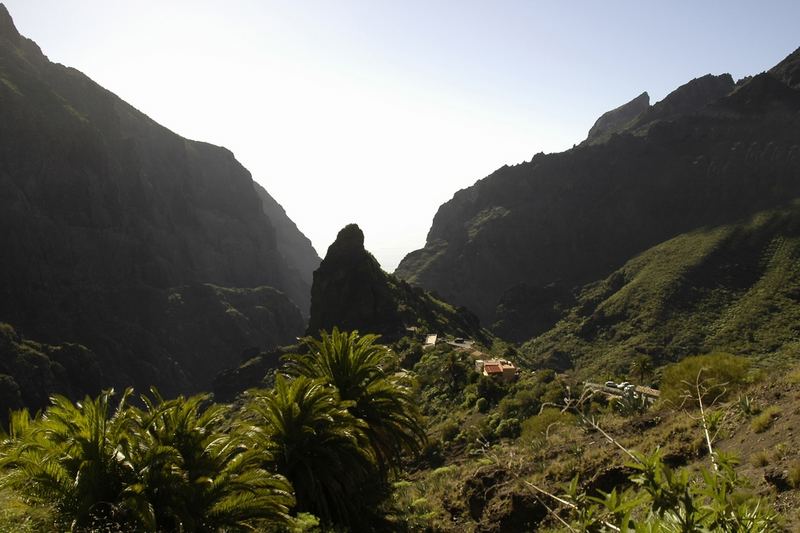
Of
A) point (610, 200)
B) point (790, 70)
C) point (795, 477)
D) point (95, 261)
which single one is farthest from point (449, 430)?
point (790, 70)

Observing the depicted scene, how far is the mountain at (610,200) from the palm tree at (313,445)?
12532cm

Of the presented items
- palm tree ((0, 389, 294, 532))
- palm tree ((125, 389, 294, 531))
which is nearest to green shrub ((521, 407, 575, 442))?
palm tree ((125, 389, 294, 531))

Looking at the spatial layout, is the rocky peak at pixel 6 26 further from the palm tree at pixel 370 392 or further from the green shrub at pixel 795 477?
the green shrub at pixel 795 477

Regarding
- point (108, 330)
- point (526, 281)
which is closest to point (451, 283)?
point (526, 281)

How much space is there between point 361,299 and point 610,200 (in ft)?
405

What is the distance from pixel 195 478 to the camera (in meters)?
10.3

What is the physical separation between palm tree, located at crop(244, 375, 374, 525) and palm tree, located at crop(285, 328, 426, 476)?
251cm

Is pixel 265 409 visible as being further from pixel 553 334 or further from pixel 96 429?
pixel 553 334

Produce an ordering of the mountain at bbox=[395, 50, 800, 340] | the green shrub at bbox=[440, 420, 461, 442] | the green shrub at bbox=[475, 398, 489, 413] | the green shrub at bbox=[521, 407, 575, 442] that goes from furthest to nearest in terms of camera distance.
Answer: the mountain at bbox=[395, 50, 800, 340], the green shrub at bbox=[475, 398, 489, 413], the green shrub at bbox=[440, 420, 461, 442], the green shrub at bbox=[521, 407, 575, 442]

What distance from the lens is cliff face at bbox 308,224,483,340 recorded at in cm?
7250

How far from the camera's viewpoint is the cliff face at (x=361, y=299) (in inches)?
2854

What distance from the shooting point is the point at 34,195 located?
422 ft

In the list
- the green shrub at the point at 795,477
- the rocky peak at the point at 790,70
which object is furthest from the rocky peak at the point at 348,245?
the rocky peak at the point at 790,70

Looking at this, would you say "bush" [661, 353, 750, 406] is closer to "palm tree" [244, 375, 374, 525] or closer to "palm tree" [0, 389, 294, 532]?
"palm tree" [244, 375, 374, 525]
